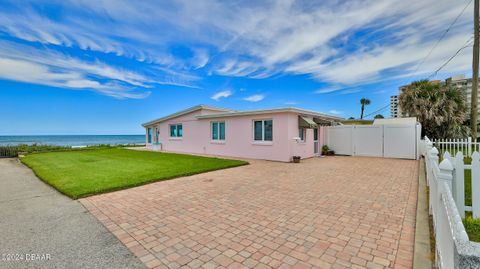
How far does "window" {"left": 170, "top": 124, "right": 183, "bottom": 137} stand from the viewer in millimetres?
20628

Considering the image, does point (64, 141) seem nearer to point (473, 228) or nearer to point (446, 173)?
point (446, 173)

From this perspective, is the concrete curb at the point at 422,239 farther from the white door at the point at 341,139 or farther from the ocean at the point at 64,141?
the ocean at the point at 64,141

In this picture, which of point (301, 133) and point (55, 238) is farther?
point (301, 133)

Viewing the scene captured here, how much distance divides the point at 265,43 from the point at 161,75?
15190 mm

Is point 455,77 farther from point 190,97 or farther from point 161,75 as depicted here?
point 161,75

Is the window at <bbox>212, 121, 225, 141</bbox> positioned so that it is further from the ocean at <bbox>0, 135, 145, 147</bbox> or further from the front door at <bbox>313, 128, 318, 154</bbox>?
the ocean at <bbox>0, 135, 145, 147</bbox>

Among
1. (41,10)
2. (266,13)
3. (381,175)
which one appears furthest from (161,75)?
(381,175)

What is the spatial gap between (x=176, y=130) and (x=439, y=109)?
883 inches

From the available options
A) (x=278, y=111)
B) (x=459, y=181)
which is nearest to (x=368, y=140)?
(x=278, y=111)

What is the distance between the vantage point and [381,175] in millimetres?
8883

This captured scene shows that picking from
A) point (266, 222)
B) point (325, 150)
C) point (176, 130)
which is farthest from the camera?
point (176, 130)

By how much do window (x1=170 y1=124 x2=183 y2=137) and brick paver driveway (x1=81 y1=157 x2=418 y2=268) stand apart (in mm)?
13272

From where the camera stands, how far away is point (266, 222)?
4.43 metres

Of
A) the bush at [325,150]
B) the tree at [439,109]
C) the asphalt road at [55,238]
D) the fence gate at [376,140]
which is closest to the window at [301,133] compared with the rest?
the bush at [325,150]
